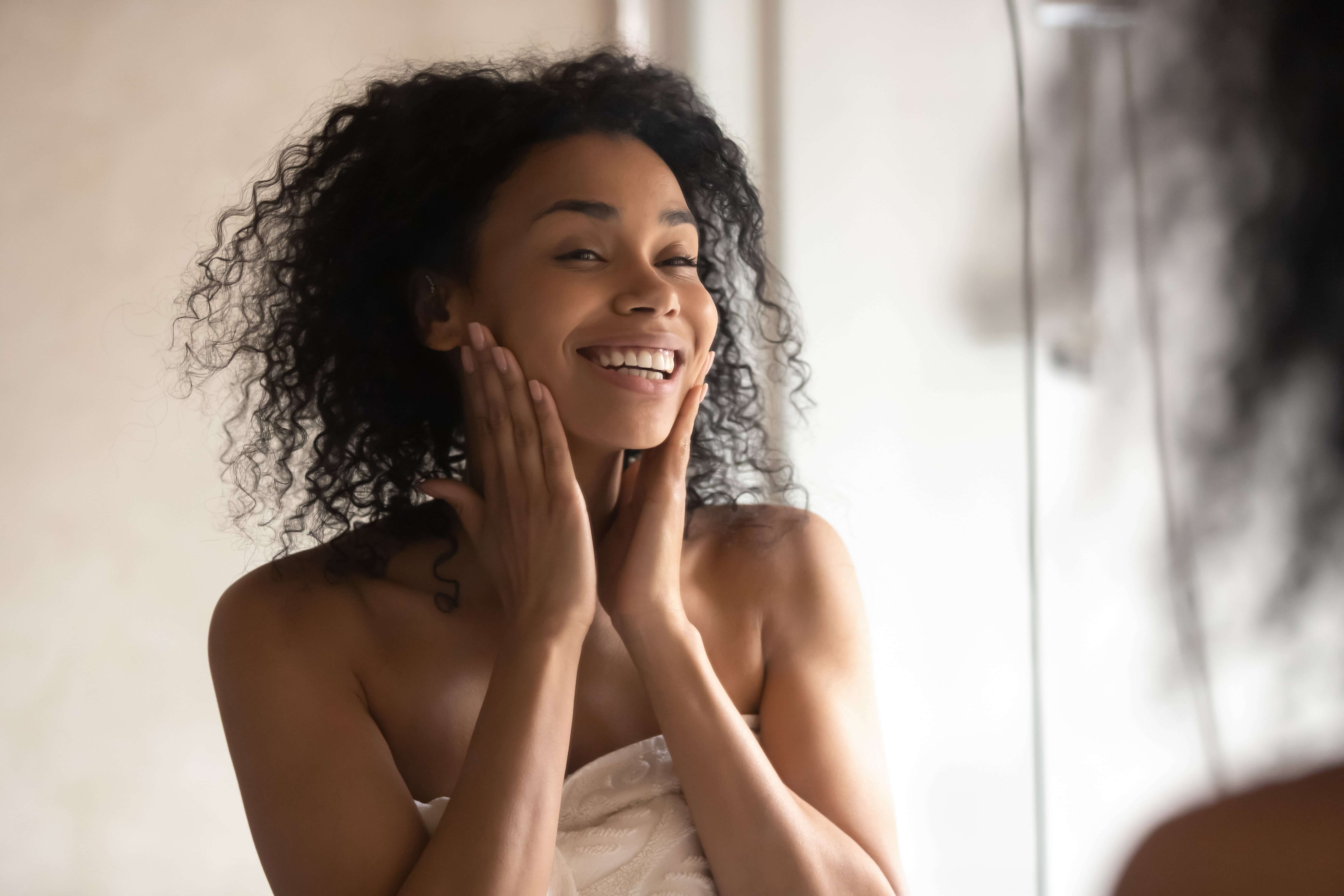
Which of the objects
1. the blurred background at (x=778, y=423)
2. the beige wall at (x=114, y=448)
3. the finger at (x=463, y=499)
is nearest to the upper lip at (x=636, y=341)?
the finger at (x=463, y=499)

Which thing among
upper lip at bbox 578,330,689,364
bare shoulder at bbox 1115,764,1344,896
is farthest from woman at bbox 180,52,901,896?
bare shoulder at bbox 1115,764,1344,896

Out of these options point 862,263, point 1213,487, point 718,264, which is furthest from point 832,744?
point 862,263

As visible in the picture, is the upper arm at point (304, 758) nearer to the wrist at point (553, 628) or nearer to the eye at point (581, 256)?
the wrist at point (553, 628)

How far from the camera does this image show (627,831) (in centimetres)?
108

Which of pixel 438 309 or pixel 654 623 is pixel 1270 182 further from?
pixel 438 309

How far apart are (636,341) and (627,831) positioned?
20.8 inches

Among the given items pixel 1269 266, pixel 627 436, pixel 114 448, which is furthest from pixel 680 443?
pixel 114 448

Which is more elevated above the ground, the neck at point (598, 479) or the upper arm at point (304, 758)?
the neck at point (598, 479)

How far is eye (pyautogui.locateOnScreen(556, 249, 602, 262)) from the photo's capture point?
1.16m

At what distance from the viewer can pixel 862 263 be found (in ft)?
7.27

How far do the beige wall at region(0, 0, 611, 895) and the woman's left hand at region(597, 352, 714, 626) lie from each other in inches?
41.1

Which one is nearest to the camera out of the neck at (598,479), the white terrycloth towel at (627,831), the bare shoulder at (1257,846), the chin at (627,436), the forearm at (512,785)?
the bare shoulder at (1257,846)

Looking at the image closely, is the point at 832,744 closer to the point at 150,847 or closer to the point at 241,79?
the point at 150,847

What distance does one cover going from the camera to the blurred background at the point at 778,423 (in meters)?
1.78
